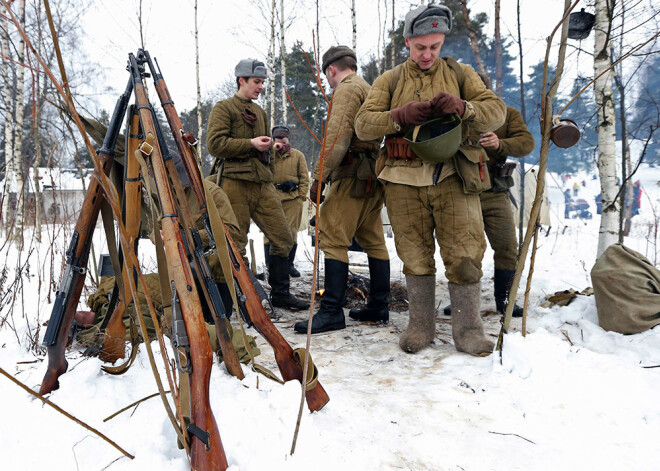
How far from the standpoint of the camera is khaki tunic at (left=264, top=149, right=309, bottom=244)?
607cm

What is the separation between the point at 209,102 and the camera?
25484 millimetres

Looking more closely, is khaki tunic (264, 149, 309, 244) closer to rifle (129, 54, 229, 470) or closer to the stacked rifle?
the stacked rifle

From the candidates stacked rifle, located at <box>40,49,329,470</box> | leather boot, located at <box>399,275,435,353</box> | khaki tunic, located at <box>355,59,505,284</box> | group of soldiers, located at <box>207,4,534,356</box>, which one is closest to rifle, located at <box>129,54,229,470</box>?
stacked rifle, located at <box>40,49,329,470</box>

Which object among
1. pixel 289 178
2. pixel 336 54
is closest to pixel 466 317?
pixel 336 54

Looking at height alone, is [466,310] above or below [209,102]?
below

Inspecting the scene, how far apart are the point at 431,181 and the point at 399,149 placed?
29cm

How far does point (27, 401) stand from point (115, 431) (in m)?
0.41

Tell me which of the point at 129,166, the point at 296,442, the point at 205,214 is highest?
the point at 129,166

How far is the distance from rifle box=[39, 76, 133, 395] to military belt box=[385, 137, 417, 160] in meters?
1.58

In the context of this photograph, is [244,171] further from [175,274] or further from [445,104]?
[175,274]

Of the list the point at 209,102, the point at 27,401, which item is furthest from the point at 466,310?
the point at 209,102

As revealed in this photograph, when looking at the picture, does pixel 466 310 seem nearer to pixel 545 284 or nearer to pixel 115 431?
pixel 115 431

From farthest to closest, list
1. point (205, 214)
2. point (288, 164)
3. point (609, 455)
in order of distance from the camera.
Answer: point (288, 164) < point (205, 214) < point (609, 455)

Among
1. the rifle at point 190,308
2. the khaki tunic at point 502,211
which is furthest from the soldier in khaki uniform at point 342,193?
the rifle at point 190,308
